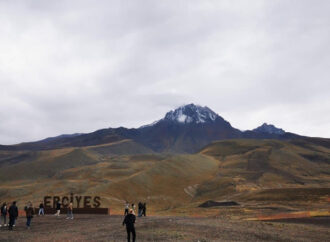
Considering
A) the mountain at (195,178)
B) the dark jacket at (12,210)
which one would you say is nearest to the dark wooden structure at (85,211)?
the mountain at (195,178)

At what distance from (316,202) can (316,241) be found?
127 ft

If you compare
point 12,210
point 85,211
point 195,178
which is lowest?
point 85,211

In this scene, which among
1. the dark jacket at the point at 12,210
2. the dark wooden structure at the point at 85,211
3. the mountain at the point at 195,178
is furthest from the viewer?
the mountain at the point at 195,178

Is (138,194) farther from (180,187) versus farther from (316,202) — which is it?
(316,202)

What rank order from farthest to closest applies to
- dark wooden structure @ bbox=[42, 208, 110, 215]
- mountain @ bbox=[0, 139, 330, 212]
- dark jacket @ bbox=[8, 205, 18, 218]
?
1. mountain @ bbox=[0, 139, 330, 212]
2. dark wooden structure @ bbox=[42, 208, 110, 215]
3. dark jacket @ bbox=[8, 205, 18, 218]

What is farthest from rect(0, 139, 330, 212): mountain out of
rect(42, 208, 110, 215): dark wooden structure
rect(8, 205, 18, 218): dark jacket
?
rect(8, 205, 18, 218): dark jacket

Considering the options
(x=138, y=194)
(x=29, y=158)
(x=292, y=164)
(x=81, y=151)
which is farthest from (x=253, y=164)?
(x=29, y=158)

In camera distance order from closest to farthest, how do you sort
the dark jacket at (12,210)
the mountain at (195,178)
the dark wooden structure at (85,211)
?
the dark jacket at (12,210), the dark wooden structure at (85,211), the mountain at (195,178)

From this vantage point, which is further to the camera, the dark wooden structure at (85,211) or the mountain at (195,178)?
the mountain at (195,178)

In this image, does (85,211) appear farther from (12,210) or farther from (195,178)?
(195,178)

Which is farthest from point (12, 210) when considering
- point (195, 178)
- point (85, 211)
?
point (195, 178)

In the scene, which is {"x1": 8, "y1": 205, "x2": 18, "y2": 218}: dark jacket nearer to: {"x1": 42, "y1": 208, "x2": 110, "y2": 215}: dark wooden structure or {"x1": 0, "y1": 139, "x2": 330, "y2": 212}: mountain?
{"x1": 42, "y1": 208, "x2": 110, "y2": 215}: dark wooden structure

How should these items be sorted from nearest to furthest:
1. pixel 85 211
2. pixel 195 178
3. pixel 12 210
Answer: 1. pixel 12 210
2. pixel 85 211
3. pixel 195 178

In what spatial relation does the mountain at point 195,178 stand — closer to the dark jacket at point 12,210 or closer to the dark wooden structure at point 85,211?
the dark wooden structure at point 85,211
